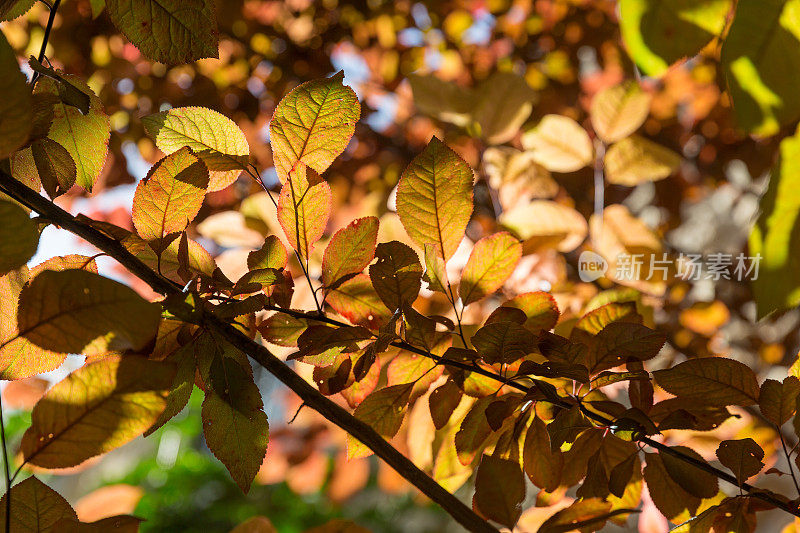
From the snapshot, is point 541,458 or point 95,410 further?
point 541,458

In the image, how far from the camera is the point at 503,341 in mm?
349

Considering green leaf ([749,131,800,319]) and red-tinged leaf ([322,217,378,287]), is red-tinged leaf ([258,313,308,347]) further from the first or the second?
green leaf ([749,131,800,319])

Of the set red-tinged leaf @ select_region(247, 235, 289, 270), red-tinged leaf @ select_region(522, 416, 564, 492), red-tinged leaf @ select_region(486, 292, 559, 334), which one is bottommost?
red-tinged leaf @ select_region(522, 416, 564, 492)

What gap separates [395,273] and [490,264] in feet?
0.28

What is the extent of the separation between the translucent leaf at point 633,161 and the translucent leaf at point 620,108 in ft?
0.07

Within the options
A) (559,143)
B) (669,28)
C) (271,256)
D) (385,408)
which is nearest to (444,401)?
(385,408)

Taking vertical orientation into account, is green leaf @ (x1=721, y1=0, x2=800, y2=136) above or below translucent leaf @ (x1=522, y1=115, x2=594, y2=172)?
below

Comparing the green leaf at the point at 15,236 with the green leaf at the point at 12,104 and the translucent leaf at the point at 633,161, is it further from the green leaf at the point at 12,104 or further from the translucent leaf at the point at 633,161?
the translucent leaf at the point at 633,161

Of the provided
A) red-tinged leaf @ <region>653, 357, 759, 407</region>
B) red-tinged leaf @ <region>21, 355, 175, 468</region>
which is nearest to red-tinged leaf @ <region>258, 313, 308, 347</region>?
red-tinged leaf @ <region>21, 355, 175, 468</region>

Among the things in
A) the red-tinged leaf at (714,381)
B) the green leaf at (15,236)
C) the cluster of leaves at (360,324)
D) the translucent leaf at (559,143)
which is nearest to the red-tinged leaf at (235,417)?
the cluster of leaves at (360,324)

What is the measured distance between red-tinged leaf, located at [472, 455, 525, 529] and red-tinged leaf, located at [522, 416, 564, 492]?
0.10ft

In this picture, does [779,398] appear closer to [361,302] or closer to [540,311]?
[540,311]

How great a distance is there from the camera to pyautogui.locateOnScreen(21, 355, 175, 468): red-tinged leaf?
26cm

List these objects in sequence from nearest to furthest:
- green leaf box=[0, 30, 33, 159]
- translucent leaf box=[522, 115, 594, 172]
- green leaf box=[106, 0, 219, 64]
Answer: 1. green leaf box=[0, 30, 33, 159]
2. green leaf box=[106, 0, 219, 64]
3. translucent leaf box=[522, 115, 594, 172]
